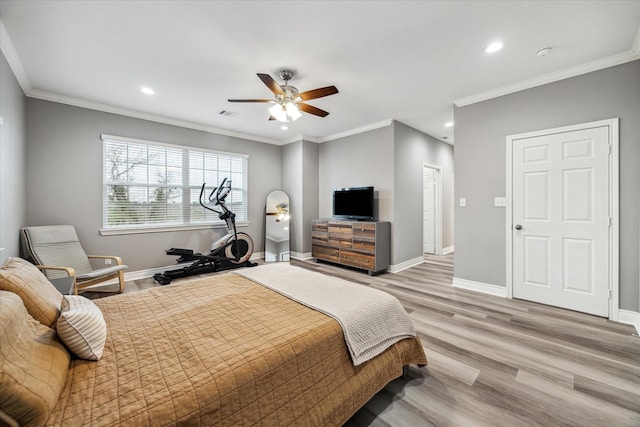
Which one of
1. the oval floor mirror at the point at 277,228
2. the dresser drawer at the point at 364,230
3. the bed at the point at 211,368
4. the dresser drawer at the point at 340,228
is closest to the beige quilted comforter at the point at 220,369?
the bed at the point at 211,368

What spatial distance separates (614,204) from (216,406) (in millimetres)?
3988

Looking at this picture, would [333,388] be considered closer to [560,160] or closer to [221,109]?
[560,160]

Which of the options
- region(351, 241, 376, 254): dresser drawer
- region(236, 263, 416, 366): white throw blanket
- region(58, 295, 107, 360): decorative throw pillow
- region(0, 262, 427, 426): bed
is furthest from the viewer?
region(351, 241, 376, 254): dresser drawer

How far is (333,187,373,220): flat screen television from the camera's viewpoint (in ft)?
15.9

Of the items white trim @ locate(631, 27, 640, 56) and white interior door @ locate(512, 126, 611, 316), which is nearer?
white trim @ locate(631, 27, 640, 56)

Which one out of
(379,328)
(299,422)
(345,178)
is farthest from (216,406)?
(345,178)

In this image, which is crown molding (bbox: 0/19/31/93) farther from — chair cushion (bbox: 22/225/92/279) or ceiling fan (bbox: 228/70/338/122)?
ceiling fan (bbox: 228/70/338/122)

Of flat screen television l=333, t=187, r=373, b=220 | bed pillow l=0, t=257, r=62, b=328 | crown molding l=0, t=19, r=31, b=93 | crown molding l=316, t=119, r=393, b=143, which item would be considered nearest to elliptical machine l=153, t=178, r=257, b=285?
flat screen television l=333, t=187, r=373, b=220

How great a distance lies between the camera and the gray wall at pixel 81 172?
3486 millimetres

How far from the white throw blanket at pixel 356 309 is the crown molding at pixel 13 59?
121 inches

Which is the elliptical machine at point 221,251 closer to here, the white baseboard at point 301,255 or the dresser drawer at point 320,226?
the white baseboard at point 301,255

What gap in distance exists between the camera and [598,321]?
8.94 ft

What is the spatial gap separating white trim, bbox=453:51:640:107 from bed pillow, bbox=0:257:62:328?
15.1ft

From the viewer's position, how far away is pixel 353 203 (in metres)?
5.07
